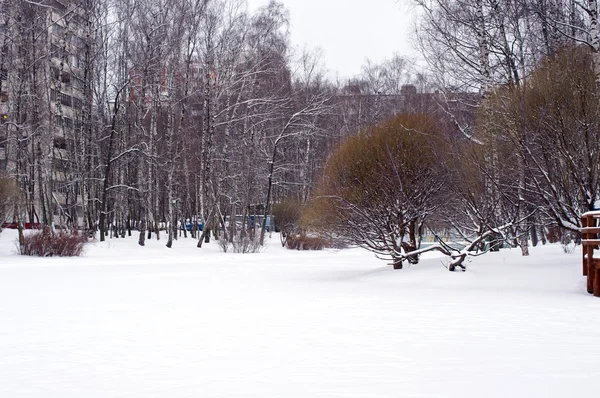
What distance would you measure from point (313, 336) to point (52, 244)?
19.6m

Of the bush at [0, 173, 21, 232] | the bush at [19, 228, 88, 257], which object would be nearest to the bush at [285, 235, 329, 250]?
the bush at [19, 228, 88, 257]

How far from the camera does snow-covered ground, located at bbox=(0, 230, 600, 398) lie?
4.98 meters

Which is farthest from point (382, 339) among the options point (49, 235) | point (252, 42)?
point (252, 42)

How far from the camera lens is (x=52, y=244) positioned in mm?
24391

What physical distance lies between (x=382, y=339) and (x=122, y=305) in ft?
16.5

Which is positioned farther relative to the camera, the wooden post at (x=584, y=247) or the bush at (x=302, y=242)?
the bush at (x=302, y=242)

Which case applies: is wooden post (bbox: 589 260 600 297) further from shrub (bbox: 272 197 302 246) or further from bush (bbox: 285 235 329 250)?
shrub (bbox: 272 197 302 246)

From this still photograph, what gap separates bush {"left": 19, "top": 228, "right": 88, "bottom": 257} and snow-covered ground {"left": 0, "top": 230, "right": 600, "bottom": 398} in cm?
992

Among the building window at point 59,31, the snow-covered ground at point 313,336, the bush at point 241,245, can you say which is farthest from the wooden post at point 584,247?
the building window at point 59,31

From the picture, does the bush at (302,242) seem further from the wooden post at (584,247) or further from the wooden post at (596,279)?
the wooden post at (596,279)

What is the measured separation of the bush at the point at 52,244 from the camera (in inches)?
958

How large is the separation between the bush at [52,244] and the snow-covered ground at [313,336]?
32.6 ft

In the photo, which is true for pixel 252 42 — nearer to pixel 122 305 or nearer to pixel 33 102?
pixel 33 102

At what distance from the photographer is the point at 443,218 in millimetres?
15898
